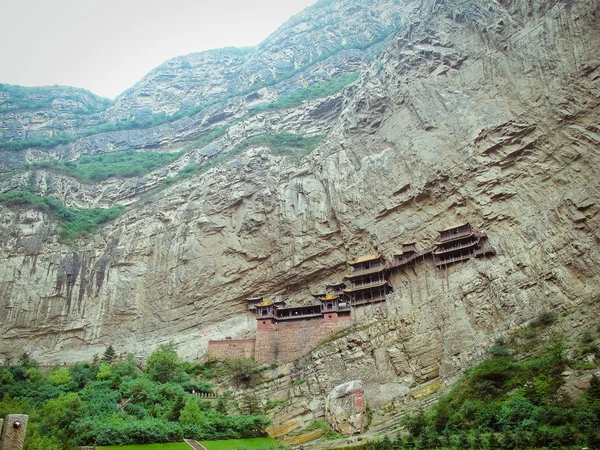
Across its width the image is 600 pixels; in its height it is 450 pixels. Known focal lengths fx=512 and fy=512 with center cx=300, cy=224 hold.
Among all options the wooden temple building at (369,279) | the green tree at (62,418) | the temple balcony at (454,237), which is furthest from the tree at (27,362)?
the temple balcony at (454,237)

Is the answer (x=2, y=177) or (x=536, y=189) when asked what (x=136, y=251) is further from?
(x=536, y=189)

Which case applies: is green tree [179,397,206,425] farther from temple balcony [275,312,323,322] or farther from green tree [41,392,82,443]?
temple balcony [275,312,323,322]

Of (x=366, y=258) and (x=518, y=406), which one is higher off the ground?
(x=366, y=258)

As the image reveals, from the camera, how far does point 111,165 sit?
62438mm

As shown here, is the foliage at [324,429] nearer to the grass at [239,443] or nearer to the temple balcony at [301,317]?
the grass at [239,443]

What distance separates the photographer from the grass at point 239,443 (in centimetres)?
2294

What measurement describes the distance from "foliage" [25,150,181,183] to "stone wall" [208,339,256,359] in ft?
100

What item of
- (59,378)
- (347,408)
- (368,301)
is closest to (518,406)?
(347,408)

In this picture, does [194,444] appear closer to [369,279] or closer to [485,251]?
[369,279]

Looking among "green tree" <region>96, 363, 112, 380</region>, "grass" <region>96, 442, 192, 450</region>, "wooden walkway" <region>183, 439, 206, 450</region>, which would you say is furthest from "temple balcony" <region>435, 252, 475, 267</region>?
"green tree" <region>96, 363, 112, 380</region>

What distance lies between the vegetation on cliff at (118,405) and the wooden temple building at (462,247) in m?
14.3

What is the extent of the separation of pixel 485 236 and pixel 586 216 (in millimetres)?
5454

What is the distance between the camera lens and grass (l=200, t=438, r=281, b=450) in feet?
75.3

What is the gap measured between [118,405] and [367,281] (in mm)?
17252
